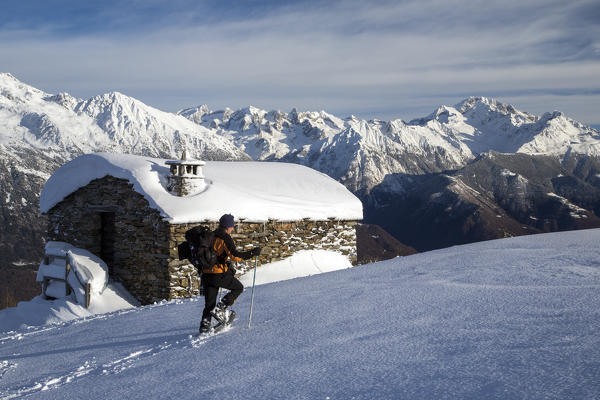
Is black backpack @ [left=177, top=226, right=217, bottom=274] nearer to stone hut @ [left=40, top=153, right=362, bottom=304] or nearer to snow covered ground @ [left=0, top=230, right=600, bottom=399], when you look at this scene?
snow covered ground @ [left=0, top=230, right=600, bottom=399]

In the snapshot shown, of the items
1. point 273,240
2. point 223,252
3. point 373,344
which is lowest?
point 273,240

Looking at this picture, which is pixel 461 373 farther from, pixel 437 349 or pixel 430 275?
pixel 430 275

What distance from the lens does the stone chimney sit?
1384cm

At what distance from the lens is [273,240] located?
15023 millimetres

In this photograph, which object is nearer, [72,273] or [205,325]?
[205,325]

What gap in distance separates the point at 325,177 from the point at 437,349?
15.3 metres

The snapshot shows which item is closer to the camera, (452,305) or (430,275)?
(452,305)

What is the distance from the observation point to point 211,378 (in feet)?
14.5

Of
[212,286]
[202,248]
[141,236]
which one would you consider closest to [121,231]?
[141,236]

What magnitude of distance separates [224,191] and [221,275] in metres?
8.43

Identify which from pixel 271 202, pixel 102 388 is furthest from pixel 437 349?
pixel 271 202

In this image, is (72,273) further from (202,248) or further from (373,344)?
(373,344)

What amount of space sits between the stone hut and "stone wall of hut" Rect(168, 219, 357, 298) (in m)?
0.03

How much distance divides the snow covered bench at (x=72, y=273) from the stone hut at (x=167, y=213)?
27.7 inches
